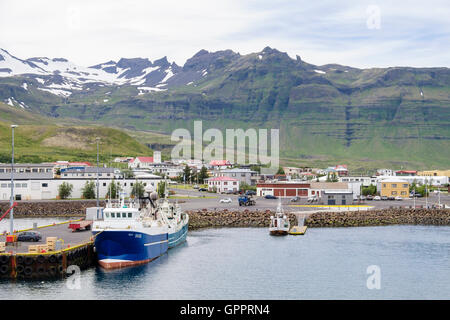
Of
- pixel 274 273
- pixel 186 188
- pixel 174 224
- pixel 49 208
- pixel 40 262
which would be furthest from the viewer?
pixel 186 188

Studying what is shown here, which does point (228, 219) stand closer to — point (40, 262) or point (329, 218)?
point (329, 218)

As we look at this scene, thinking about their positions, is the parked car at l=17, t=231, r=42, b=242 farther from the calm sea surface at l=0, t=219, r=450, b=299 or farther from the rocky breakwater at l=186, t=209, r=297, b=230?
the rocky breakwater at l=186, t=209, r=297, b=230

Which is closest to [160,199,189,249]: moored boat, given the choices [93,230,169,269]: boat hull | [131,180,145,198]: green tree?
[93,230,169,269]: boat hull

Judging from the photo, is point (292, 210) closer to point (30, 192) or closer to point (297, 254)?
point (297, 254)

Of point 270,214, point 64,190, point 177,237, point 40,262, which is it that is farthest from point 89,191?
point 40,262

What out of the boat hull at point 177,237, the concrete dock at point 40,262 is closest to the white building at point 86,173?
the boat hull at point 177,237

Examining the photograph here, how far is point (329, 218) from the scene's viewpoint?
95.6 meters

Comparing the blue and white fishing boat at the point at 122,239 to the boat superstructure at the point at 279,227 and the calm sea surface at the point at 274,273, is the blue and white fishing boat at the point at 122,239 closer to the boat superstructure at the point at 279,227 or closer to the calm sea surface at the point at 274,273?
the calm sea surface at the point at 274,273

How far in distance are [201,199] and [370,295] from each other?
82498mm

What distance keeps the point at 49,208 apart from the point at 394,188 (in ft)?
250

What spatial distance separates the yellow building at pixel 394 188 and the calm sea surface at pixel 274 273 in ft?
217

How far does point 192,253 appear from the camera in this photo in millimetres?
66062

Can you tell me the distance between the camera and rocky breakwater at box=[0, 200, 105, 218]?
108 metres

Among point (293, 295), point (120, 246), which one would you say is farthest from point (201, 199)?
point (293, 295)
